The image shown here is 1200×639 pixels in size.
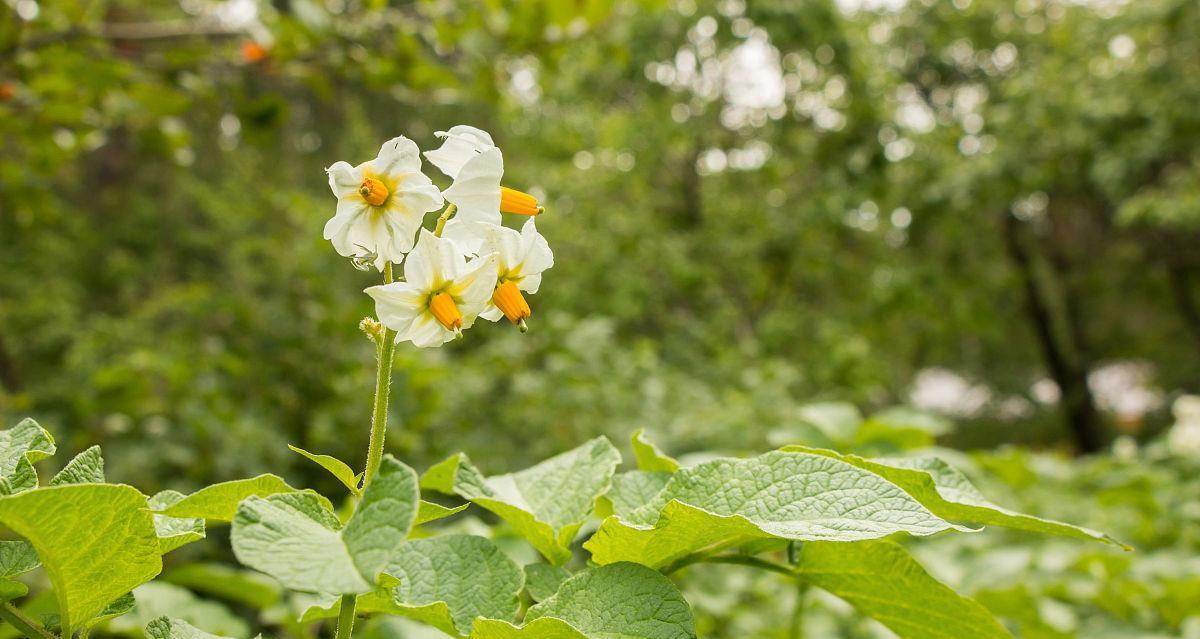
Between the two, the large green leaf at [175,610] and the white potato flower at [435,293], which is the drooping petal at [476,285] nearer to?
the white potato flower at [435,293]

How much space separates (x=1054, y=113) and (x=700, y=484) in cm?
740

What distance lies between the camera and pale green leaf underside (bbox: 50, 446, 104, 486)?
47cm

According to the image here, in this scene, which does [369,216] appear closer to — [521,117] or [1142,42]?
[521,117]

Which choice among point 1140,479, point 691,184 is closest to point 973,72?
point 691,184

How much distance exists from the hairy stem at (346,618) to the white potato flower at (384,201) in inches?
8.0

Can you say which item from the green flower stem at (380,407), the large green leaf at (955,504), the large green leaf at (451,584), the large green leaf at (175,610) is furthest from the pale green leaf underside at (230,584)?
the large green leaf at (955,504)

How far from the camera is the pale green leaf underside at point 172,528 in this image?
48 cm

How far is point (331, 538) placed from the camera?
0.39m

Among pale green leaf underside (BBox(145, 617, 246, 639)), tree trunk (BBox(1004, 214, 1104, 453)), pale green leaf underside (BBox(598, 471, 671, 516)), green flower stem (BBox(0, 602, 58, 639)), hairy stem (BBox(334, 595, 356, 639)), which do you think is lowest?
green flower stem (BBox(0, 602, 58, 639))

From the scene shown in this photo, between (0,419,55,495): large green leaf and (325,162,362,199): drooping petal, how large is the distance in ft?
0.72

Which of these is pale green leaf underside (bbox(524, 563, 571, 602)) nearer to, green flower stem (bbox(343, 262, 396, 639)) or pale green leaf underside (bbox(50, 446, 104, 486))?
green flower stem (bbox(343, 262, 396, 639))

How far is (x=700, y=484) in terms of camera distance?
0.51 m

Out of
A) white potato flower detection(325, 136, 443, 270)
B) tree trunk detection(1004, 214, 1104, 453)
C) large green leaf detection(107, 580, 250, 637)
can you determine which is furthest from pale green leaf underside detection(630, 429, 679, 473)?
tree trunk detection(1004, 214, 1104, 453)

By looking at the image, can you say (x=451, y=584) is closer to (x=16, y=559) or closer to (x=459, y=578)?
(x=459, y=578)
